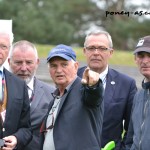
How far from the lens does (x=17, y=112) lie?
372 centimetres

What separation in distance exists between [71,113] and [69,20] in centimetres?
2691

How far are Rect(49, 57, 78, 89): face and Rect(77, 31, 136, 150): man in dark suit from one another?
2.57ft

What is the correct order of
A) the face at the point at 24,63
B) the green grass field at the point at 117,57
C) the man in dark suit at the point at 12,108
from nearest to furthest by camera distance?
the man in dark suit at the point at 12,108, the face at the point at 24,63, the green grass field at the point at 117,57

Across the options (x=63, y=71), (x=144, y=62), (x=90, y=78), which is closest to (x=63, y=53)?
(x=63, y=71)

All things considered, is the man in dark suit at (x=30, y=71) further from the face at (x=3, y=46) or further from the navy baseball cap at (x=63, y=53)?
the navy baseball cap at (x=63, y=53)

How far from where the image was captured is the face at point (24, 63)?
14.6 feet

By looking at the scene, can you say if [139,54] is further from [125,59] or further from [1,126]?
[125,59]

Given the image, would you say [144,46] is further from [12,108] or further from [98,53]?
[12,108]

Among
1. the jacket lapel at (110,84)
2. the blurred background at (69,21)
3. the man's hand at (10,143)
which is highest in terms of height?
the blurred background at (69,21)

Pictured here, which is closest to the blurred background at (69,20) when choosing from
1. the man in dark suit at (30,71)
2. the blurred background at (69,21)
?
the blurred background at (69,21)

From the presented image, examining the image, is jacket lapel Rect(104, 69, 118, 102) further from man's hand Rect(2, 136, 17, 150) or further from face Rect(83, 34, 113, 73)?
man's hand Rect(2, 136, 17, 150)

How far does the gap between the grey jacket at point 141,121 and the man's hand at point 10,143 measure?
1.05 m

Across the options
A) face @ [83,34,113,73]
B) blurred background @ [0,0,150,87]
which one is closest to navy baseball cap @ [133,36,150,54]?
face @ [83,34,113,73]

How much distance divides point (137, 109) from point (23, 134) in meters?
1.04
